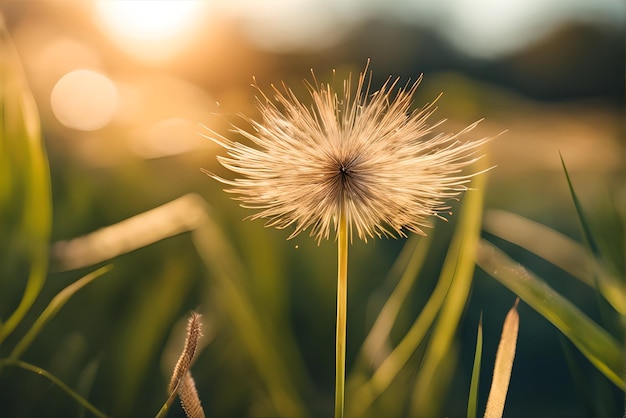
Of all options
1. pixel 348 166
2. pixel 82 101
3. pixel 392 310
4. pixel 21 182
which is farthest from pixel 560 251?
pixel 82 101

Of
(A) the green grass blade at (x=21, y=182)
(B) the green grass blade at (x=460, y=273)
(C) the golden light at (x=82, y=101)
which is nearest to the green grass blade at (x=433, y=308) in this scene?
(B) the green grass blade at (x=460, y=273)

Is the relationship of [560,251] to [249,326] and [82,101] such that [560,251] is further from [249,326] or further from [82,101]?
[82,101]

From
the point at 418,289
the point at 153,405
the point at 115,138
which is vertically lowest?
the point at 153,405

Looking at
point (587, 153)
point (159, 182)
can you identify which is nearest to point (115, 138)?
point (159, 182)

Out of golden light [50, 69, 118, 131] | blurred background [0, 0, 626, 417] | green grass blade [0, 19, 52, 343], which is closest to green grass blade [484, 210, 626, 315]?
blurred background [0, 0, 626, 417]

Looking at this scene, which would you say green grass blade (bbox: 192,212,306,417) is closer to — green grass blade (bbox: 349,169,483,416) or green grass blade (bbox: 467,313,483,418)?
green grass blade (bbox: 349,169,483,416)

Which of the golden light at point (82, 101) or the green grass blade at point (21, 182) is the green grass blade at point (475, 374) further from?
the golden light at point (82, 101)

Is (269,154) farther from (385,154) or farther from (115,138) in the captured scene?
(115,138)
